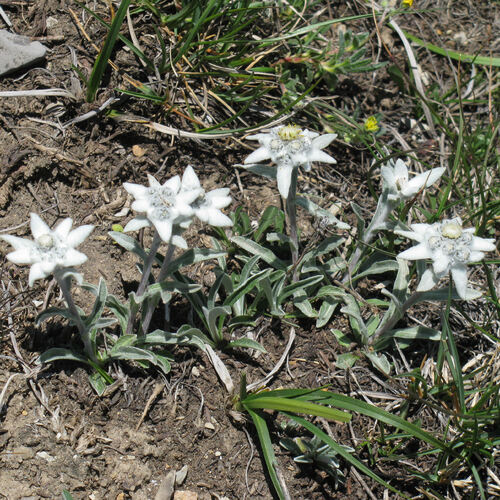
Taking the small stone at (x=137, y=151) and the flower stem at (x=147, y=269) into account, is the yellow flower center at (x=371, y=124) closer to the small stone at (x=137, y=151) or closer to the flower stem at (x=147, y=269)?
the small stone at (x=137, y=151)

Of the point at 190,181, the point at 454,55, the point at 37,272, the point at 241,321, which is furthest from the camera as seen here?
the point at 454,55

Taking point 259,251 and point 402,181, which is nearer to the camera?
point 402,181

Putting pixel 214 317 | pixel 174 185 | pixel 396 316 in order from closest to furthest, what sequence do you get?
pixel 174 185
pixel 214 317
pixel 396 316

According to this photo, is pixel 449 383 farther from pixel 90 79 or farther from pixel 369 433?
pixel 90 79

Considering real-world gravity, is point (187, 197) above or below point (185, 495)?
above

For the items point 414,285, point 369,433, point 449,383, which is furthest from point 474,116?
point 369,433

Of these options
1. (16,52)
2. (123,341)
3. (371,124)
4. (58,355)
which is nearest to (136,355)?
(123,341)

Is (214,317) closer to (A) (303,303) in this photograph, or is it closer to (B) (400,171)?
(A) (303,303)
